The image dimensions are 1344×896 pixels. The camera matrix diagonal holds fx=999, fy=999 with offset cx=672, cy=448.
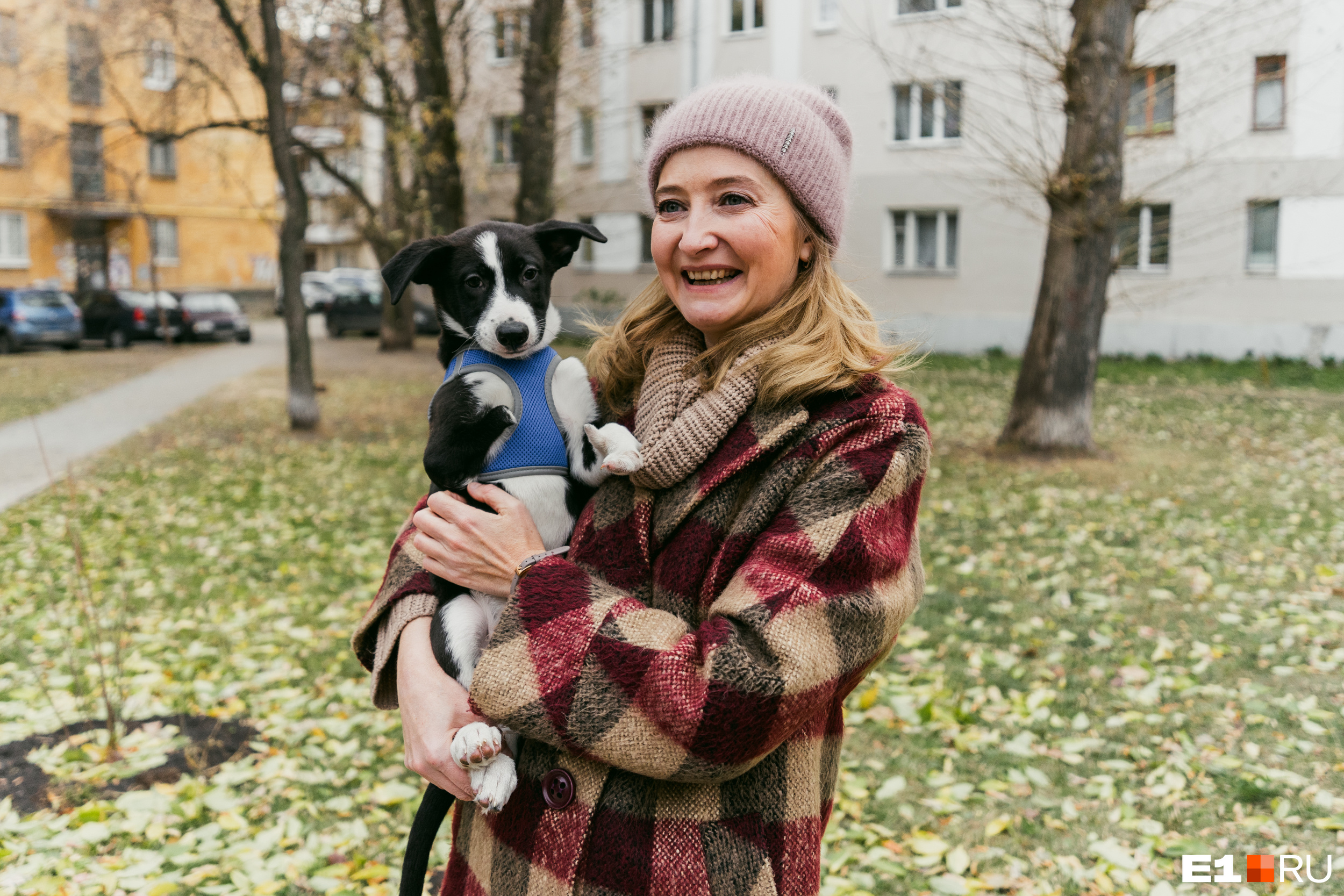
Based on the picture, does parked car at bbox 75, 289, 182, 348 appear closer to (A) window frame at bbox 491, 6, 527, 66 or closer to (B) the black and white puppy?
(A) window frame at bbox 491, 6, 527, 66

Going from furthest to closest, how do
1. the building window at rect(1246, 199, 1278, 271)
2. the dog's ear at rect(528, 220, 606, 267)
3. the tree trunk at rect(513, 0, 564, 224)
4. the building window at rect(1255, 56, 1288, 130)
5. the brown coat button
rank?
the building window at rect(1246, 199, 1278, 271) < the building window at rect(1255, 56, 1288, 130) < the tree trunk at rect(513, 0, 564, 224) < the dog's ear at rect(528, 220, 606, 267) < the brown coat button

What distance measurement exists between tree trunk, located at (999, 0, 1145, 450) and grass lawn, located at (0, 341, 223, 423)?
535 inches

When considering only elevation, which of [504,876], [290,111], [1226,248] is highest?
[290,111]

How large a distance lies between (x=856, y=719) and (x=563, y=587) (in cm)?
393

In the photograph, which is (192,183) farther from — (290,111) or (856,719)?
(856,719)

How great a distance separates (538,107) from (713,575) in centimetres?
1306

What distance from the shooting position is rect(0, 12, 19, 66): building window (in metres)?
26.8

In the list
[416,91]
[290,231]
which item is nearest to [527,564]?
[290,231]

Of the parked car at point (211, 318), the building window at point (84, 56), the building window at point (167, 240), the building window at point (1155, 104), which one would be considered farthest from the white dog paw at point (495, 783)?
the building window at point (167, 240)

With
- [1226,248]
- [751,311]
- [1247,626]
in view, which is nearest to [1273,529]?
[1247,626]

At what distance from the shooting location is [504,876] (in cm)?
188

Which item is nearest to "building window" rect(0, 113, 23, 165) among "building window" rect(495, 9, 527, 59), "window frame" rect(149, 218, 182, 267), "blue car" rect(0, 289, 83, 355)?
"window frame" rect(149, 218, 182, 267)

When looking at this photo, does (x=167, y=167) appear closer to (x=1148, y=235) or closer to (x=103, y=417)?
(x=103, y=417)

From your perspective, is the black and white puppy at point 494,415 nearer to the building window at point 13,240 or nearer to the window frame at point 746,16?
the window frame at point 746,16
